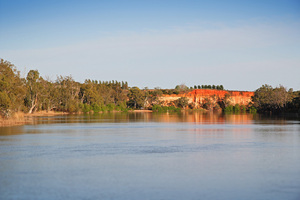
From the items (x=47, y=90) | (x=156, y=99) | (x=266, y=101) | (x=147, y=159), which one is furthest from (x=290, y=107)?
(x=147, y=159)

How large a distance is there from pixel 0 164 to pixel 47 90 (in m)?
62.9

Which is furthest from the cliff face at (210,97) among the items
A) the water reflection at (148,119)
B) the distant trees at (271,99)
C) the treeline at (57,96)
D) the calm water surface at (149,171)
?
the calm water surface at (149,171)

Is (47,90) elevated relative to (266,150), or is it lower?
elevated

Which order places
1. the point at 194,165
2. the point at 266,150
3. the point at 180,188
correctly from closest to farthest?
the point at 180,188, the point at 194,165, the point at 266,150

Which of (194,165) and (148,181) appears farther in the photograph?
(194,165)

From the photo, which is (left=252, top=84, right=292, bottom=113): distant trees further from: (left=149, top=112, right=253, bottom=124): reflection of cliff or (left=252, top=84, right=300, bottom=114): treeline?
(left=149, top=112, right=253, bottom=124): reflection of cliff

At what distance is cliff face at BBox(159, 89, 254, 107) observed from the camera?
460 ft

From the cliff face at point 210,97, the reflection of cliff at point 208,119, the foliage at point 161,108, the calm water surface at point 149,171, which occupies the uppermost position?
the cliff face at point 210,97

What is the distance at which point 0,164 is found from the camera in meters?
18.3

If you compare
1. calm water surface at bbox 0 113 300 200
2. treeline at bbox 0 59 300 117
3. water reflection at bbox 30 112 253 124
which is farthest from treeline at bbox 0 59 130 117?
calm water surface at bbox 0 113 300 200

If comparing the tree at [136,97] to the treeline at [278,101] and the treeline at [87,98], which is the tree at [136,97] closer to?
the treeline at [87,98]

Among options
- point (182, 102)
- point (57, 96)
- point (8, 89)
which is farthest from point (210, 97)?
point (8, 89)

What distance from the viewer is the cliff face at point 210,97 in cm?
14012

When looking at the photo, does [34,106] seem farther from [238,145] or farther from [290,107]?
[290,107]
